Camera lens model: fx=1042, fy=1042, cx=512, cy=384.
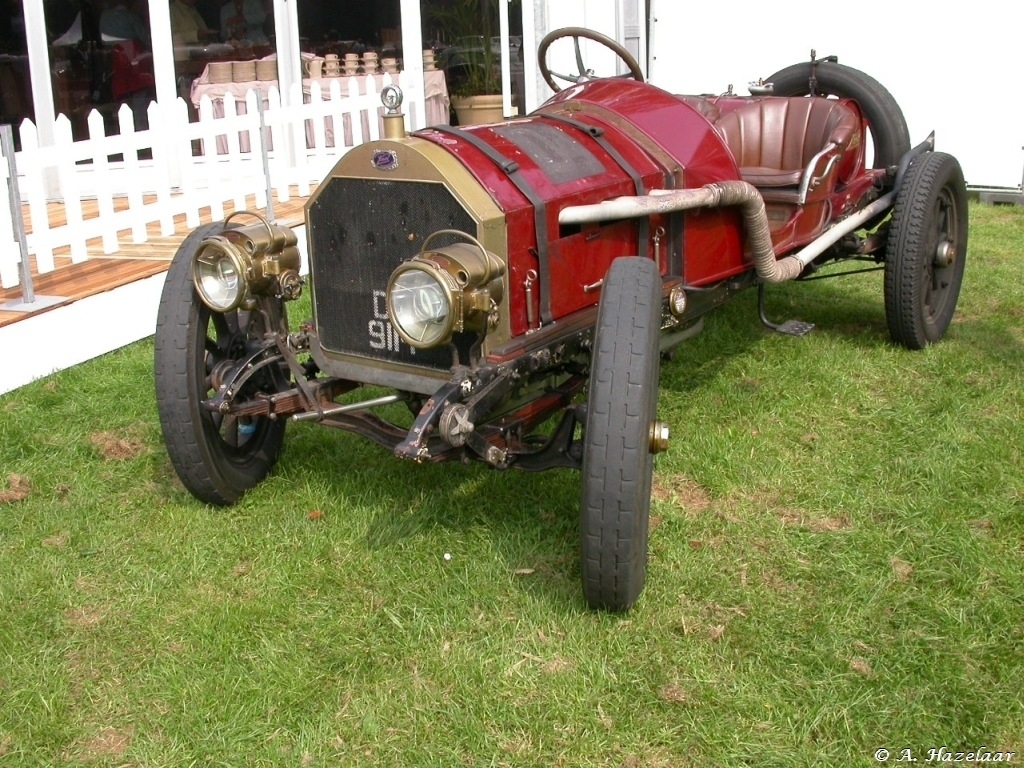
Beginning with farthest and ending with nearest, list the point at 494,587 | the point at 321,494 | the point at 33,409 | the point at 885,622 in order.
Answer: the point at 33,409
the point at 321,494
the point at 494,587
the point at 885,622

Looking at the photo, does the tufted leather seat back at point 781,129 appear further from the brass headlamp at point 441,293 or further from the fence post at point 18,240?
the fence post at point 18,240

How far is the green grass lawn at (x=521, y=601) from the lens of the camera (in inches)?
100

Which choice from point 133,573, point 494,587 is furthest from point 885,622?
point 133,573

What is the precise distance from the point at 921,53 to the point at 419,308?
23.7 feet

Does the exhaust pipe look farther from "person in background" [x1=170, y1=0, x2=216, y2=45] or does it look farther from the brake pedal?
"person in background" [x1=170, y1=0, x2=216, y2=45]

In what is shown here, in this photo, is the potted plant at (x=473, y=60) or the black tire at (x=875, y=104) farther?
the potted plant at (x=473, y=60)

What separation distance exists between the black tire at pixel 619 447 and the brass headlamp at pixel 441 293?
0.37m

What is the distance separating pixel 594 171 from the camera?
11.8ft

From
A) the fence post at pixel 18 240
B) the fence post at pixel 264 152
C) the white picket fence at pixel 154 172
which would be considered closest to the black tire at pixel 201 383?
the fence post at pixel 18 240

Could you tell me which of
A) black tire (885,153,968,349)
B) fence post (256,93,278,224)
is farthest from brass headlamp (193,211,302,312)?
fence post (256,93,278,224)

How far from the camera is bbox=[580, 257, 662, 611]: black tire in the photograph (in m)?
2.72

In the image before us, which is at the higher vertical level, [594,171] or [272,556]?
[594,171]

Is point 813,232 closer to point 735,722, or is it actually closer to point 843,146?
point 843,146

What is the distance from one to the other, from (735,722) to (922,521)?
1276mm
